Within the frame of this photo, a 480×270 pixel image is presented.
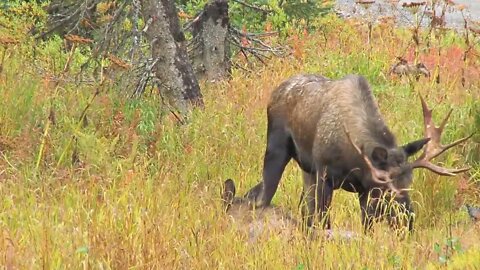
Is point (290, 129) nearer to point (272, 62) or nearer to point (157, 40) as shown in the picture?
point (157, 40)

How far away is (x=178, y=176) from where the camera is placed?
772cm

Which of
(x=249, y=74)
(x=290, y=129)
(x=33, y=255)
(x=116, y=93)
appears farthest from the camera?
(x=249, y=74)

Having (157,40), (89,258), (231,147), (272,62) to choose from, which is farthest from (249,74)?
(89,258)

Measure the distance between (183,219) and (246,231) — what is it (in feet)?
1.45

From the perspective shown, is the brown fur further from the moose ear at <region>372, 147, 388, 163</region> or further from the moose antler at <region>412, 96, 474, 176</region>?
the moose antler at <region>412, 96, 474, 176</region>

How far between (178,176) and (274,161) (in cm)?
84

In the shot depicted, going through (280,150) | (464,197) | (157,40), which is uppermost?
(157,40)

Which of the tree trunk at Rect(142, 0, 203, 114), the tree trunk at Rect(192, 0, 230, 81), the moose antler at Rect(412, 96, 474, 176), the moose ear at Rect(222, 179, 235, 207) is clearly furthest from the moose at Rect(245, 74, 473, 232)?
the tree trunk at Rect(192, 0, 230, 81)

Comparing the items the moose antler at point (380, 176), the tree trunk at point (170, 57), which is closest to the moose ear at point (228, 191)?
the moose antler at point (380, 176)

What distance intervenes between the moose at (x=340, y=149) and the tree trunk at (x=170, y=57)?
5.81 feet

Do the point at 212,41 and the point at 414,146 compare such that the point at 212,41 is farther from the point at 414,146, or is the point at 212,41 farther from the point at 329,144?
the point at 414,146

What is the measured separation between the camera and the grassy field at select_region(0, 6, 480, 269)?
5.39 m

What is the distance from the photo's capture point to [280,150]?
7.64 m

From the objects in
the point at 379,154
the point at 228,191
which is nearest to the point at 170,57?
the point at 228,191
